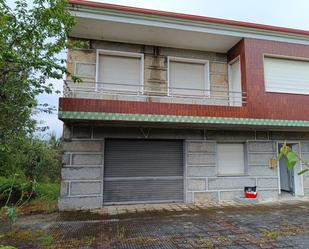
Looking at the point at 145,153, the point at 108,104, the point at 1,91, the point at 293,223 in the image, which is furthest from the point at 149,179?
the point at 1,91

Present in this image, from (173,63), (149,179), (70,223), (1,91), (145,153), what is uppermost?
(173,63)

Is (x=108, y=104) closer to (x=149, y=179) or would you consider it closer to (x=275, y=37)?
(x=149, y=179)

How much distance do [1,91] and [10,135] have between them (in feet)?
3.84

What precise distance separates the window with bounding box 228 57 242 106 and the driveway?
13.2 feet

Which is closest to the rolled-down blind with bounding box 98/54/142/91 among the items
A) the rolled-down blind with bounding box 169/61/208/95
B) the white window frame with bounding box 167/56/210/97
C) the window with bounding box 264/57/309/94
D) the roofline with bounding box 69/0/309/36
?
the white window frame with bounding box 167/56/210/97

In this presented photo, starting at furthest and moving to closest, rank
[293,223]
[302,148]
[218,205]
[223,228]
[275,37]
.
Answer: [302,148], [275,37], [218,205], [293,223], [223,228]

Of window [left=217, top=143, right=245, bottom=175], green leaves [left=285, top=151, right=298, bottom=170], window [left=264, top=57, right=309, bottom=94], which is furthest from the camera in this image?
window [left=217, top=143, right=245, bottom=175]

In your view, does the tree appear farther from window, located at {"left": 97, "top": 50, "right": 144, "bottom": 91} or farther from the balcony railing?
window, located at {"left": 97, "top": 50, "right": 144, "bottom": 91}

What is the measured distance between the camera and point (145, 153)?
30.4 ft

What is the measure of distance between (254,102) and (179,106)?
9.23 ft

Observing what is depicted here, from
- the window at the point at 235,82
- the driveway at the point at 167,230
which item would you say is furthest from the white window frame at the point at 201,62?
the driveway at the point at 167,230

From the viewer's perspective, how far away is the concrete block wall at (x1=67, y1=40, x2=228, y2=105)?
30.1 feet

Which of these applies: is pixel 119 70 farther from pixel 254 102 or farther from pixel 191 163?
pixel 254 102

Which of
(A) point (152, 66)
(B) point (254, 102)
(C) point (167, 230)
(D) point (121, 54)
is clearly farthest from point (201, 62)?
(C) point (167, 230)
